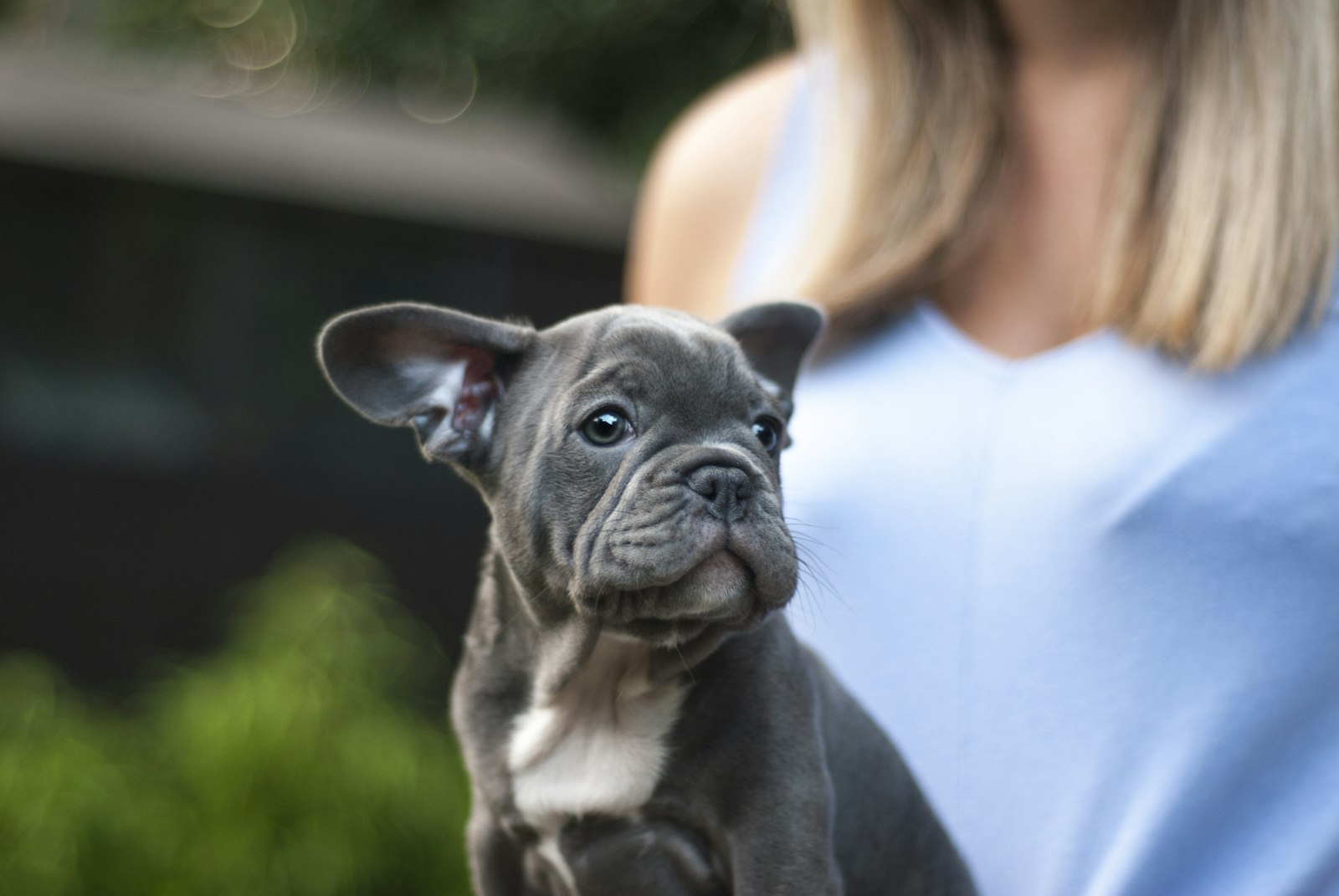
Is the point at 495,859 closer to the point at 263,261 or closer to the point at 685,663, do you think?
the point at 685,663

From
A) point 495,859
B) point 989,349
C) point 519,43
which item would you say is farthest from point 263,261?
Result: point 495,859

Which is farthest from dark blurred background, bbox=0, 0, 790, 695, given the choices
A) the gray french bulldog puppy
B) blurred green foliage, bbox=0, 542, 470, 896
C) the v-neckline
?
the gray french bulldog puppy

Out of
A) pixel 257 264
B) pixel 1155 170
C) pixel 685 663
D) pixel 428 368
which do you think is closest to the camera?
pixel 685 663

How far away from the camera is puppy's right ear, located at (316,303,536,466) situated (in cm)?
Result: 144

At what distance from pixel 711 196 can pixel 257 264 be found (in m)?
6.61

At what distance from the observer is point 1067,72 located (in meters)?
2.78

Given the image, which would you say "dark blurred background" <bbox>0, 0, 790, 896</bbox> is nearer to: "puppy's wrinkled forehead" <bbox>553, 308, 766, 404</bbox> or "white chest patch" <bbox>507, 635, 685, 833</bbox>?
"white chest patch" <bbox>507, 635, 685, 833</bbox>

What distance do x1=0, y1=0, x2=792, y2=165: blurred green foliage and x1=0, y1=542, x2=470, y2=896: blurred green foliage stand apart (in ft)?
14.1

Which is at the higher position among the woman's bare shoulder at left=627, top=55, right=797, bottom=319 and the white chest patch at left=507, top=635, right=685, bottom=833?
the woman's bare shoulder at left=627, top=55, right=797, bottom=319

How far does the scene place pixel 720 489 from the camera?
128cm

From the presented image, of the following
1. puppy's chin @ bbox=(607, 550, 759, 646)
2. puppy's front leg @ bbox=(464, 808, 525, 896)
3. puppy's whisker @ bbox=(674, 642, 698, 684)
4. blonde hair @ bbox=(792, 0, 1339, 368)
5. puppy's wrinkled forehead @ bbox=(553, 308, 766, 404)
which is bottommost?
puppy's front leg @ bbox=(464, 808, 525, 896)

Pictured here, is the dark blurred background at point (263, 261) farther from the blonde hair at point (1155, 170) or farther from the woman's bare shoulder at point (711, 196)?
the blonde hair at point (1155, 170)

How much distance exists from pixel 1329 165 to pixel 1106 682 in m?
1.04

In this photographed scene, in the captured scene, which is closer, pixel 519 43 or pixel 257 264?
pixel 519 43
